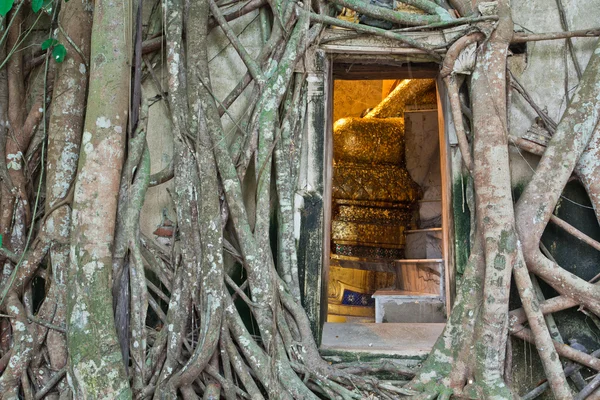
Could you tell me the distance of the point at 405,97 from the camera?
7402 mm

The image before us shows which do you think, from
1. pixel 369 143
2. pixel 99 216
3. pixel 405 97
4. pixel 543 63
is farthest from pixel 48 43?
pixel 405 97

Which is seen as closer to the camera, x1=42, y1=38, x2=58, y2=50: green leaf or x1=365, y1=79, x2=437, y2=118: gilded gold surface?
x1=42, y1=38, x2=58, y2=50: green leaf

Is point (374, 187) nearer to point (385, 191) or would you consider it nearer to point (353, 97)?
point (385, 191)

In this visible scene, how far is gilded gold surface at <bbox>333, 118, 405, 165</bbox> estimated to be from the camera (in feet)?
24.1

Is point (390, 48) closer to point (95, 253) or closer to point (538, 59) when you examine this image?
point (538, 59)

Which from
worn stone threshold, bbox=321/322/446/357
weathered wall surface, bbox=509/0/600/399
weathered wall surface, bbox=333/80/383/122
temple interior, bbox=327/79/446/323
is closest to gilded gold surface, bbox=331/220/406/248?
temple interior, bbox=327/79/446/323

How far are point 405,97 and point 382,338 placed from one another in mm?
4039

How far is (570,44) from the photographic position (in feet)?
12.6

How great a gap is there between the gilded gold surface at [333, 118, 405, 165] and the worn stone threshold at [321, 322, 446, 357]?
3161mm

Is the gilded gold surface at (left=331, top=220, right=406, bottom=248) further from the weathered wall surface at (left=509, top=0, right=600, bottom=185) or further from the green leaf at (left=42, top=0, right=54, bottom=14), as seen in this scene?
the green leaf at (left=42, top=0, right=54, bottom=14)

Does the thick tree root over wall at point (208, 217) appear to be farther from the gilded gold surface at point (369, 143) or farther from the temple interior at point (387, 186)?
the gilded gold surface at point (369, 143)

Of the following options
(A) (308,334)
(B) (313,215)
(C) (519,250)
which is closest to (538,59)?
(C) (519,250)

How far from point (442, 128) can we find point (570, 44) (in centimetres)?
90

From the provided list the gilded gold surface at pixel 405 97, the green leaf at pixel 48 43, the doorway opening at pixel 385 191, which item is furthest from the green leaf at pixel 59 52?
the gilded gold surface at pixel 405 97
